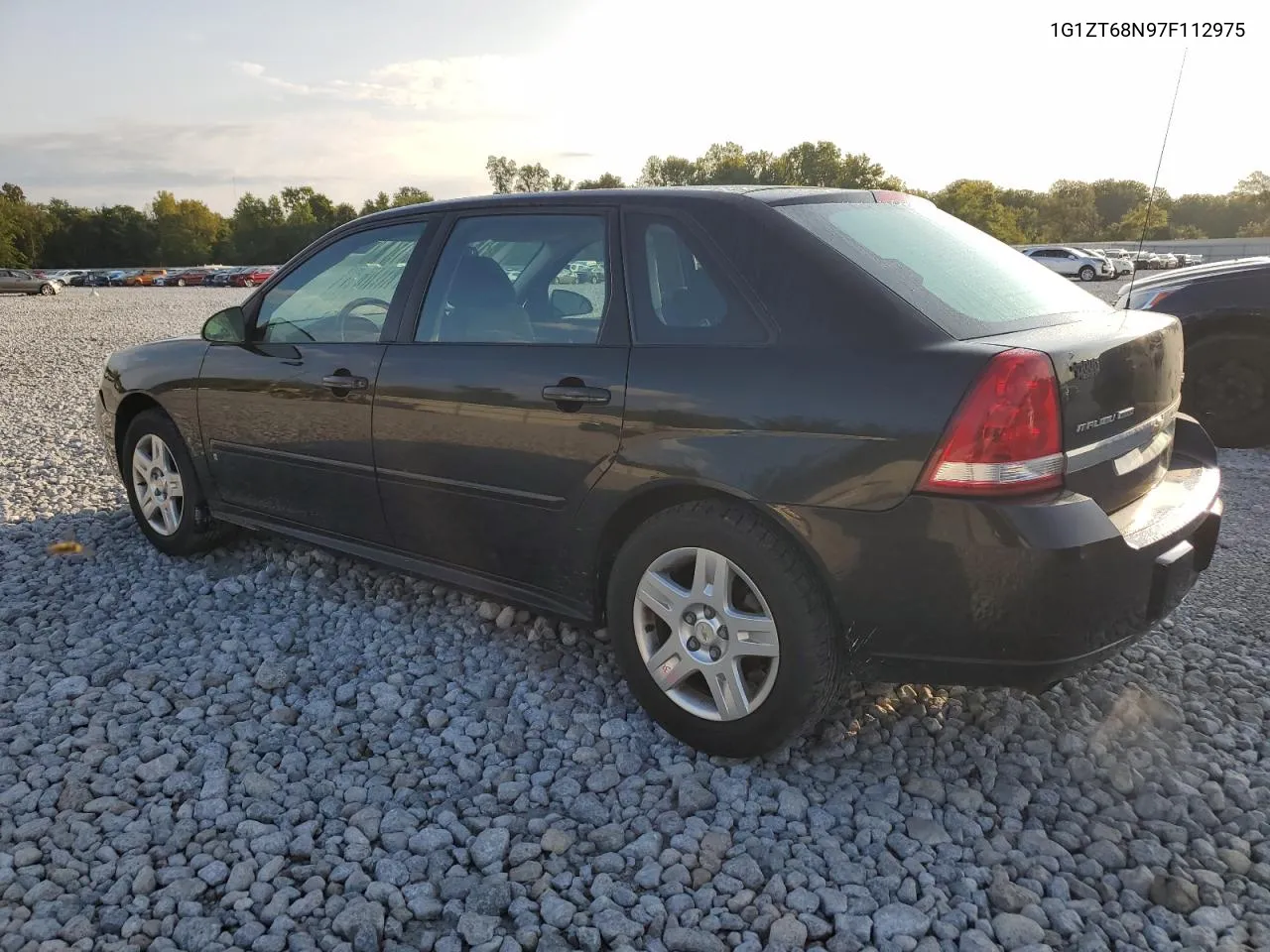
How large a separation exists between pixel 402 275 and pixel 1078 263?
46.2 meters

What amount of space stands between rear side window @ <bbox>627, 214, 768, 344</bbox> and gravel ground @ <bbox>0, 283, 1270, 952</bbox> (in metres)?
1.28

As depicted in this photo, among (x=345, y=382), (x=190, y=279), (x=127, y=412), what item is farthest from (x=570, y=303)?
(x=190, y=279)

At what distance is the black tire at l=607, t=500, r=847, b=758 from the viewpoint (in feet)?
8.87

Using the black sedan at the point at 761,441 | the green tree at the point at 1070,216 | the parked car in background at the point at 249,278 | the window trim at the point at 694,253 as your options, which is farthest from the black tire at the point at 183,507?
the green tree at the point at 1070,216

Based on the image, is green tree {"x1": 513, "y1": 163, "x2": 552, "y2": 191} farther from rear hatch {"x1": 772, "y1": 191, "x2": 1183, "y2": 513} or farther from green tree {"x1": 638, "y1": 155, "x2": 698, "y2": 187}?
rear hatch {"x1": 772, "y1": 191, "x2": 1183, "y2": 513}

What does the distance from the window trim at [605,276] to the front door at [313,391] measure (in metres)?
0.11

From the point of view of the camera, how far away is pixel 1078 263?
44.1 metres

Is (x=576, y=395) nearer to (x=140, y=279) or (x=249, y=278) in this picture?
(x=249, y=278)

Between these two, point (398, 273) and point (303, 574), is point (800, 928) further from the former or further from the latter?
point (303, 574)

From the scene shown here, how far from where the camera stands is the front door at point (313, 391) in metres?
3.81

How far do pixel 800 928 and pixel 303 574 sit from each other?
122 inches

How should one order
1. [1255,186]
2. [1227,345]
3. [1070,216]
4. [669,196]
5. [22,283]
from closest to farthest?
[669,196]
[1227,345]
[22,283]
[1070,216]
[1255,186]

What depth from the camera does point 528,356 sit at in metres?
3.25

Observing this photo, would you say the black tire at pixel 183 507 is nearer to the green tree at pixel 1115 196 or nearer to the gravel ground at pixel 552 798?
the gravel ground at pixel 552 798
